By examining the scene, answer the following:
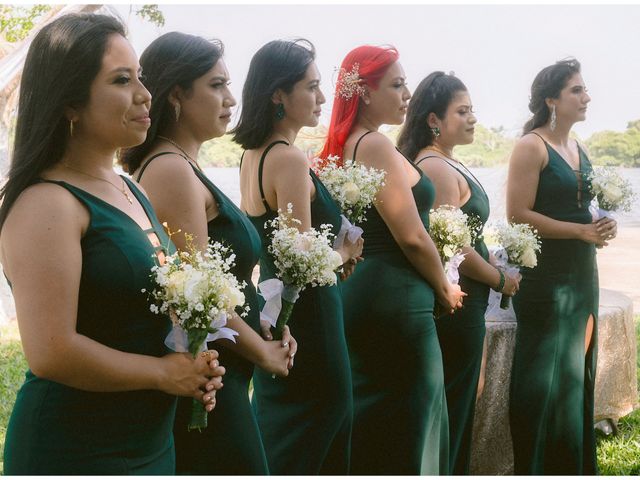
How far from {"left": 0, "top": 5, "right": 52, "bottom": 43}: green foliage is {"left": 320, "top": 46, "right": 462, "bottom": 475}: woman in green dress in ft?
27.3

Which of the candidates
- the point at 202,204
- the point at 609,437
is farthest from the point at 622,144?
the point at 202,204

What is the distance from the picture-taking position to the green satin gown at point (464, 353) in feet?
16.1

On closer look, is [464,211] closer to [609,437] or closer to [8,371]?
[609,437]

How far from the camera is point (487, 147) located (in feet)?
27.4

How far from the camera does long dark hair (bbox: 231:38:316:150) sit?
12.7 feet

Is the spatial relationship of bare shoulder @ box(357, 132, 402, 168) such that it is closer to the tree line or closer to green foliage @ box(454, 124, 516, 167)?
the tree line

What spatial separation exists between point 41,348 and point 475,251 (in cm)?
327

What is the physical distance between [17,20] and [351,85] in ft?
28.3

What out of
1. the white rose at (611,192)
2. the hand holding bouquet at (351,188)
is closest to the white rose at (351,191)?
the hand holding bouquet at (351,188)

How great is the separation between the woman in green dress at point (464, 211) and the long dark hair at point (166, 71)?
215 cm

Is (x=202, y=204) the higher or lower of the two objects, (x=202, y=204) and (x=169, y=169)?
the lower

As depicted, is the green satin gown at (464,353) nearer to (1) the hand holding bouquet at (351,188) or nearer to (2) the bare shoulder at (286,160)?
(1) the hand holding bouquet at (351,188)

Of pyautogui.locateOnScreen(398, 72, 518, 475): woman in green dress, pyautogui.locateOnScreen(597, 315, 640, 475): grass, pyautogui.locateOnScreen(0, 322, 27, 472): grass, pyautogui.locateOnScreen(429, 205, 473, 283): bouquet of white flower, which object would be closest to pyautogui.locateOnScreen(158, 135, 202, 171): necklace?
pyautogui.locateOnScreen(429, 205, 473, 283): bouquet of white flower

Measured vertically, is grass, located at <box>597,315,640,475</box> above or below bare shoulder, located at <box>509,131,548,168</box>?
below
